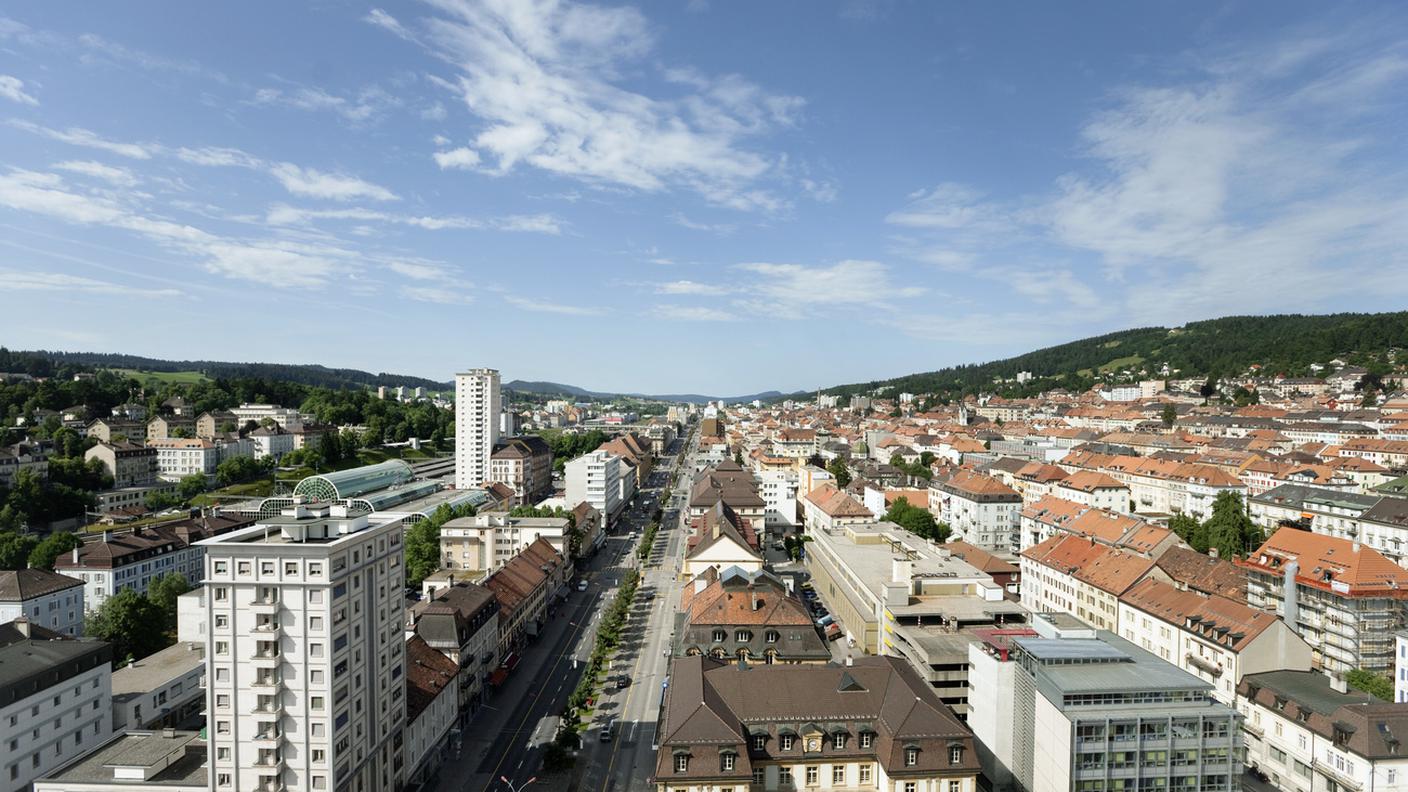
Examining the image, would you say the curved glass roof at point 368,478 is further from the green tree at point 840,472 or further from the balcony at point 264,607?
the green tree at point 840,472

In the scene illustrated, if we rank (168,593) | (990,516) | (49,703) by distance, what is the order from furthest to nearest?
1. (990,516)
2. (168,593)
3. (49,703)

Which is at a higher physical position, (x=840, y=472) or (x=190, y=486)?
(x=190, y=486)

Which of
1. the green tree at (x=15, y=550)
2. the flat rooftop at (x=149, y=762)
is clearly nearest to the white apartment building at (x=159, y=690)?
the flat rooftop at (x=149, y=762)

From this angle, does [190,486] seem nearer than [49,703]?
No

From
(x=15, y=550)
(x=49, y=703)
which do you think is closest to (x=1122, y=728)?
(x=49, y=703)

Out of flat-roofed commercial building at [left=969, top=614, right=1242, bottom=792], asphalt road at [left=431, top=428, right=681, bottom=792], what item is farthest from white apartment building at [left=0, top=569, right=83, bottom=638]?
flat-roofed commercial building at [left=969, top=614, right=1242, bottom=792]

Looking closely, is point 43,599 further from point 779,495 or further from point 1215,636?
point 779,495

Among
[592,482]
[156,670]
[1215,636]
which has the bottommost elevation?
[156,670]

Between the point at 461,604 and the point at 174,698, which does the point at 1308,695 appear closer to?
the point at 461,604
